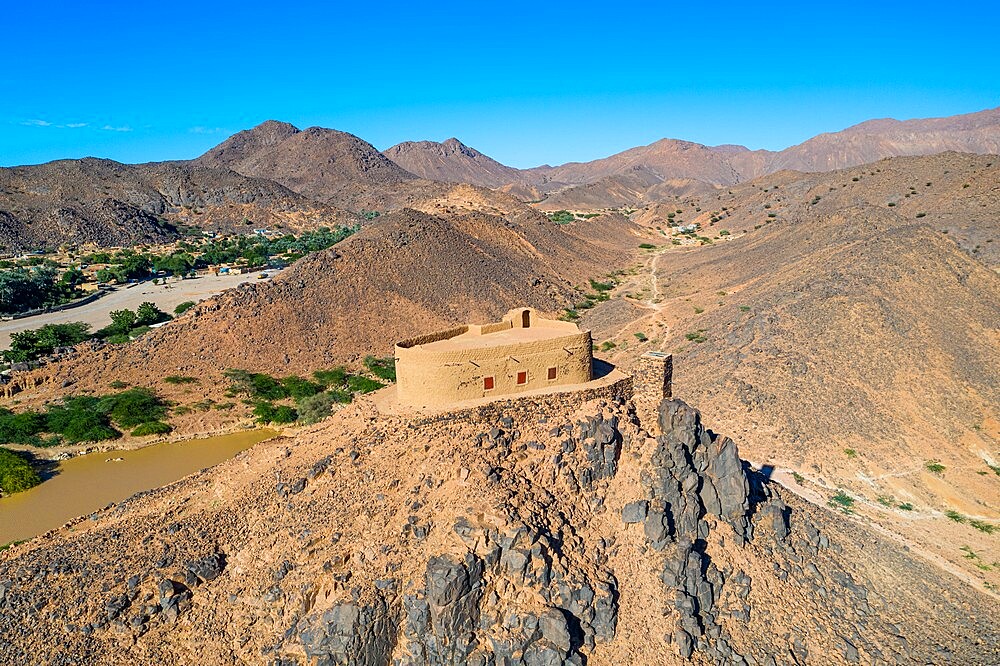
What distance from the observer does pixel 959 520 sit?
2061 centimetres

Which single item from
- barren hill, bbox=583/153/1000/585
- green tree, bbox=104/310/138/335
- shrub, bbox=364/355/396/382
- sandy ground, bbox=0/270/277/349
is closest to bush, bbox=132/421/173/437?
shrub, bbox=364/355/396/382

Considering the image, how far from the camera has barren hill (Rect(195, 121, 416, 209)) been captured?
5256 inches

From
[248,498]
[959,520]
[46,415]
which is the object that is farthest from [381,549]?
[46,415]

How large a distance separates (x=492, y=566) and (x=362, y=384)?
71.3 feet

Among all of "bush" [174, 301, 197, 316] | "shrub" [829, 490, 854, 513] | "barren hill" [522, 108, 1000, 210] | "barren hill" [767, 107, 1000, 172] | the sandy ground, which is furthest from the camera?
"barren hill" [767, 107, 1000, 172]

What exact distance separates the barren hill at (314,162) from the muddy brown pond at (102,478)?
96999mm

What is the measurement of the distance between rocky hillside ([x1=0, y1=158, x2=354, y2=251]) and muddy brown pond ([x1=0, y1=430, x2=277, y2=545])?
69731mm

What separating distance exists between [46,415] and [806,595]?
1262 inches

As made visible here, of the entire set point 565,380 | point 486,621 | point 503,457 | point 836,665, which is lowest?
point 836,665

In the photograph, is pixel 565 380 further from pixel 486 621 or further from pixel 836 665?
pixel 836 665

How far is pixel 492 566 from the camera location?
14.1 metres

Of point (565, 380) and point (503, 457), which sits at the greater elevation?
point (565, 380)

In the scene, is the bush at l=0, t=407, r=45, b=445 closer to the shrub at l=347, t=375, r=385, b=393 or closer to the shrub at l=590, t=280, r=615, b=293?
the shrub at l=347, t=375, r=385, b=393

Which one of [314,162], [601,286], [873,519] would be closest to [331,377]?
[873,519]
